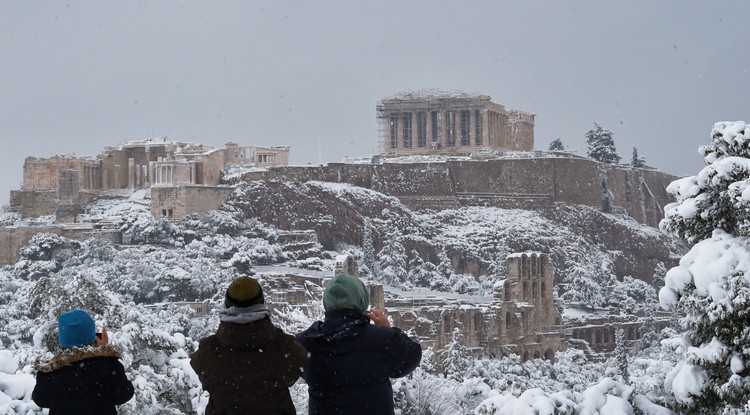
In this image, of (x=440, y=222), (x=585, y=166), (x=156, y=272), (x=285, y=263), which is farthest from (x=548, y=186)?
(x=156, y=272)

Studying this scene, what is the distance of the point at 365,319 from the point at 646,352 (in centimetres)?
3438

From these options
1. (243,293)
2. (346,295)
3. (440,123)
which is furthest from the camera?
(440,123)

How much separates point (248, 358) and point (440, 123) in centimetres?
5510

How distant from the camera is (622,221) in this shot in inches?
2288

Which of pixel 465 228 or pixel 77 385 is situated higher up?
pixel 465 228

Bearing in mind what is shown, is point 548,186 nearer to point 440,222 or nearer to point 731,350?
point 440,222

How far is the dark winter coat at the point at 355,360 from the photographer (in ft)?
21.0

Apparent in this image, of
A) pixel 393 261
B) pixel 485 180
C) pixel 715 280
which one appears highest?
pixel 485 180

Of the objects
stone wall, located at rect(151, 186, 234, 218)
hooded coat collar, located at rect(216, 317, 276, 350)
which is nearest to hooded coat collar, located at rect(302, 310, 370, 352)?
hooded coat collar, located at rect(216, 317, 276, 350)

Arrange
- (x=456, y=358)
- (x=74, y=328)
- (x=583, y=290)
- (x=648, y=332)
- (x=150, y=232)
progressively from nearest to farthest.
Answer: (x=74, y=328) < (x=456, y=358) < (x=648, y=332) < (x=150, y=232) < (x=583, y=290)

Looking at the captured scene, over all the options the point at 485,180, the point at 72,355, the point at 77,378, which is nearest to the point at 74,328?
the point at 72,355

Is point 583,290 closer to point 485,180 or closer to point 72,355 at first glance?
point 485,180

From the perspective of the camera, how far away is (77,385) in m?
6.50

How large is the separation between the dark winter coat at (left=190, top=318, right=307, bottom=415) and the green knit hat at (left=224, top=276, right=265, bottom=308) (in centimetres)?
10
